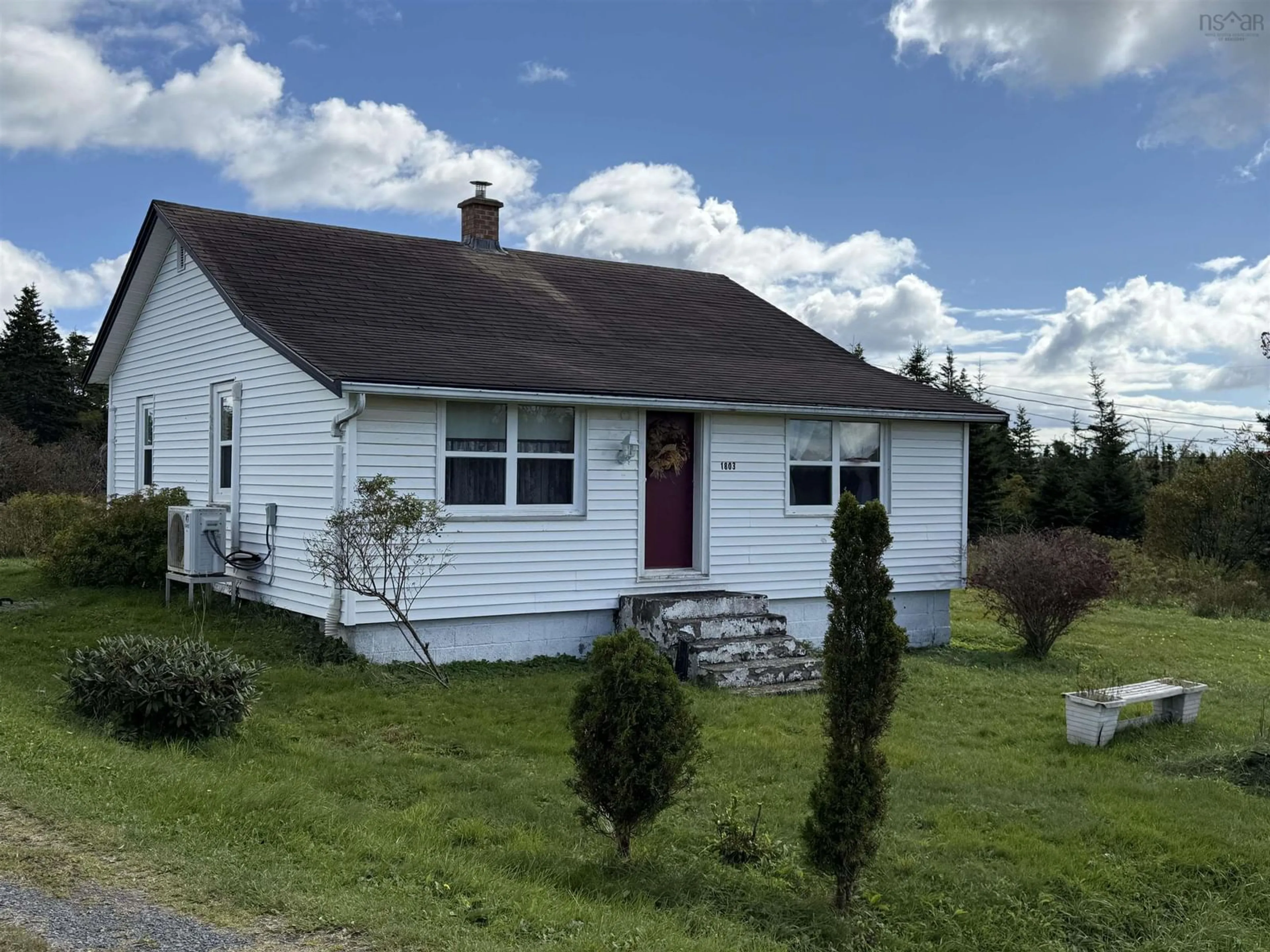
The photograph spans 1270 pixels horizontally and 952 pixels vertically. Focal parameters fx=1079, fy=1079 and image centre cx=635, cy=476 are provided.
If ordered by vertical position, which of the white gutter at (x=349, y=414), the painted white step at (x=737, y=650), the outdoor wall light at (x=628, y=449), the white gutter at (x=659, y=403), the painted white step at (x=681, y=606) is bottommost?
the painted white step at (x=737, y=650)

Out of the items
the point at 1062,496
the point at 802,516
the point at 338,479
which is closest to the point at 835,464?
the point at 802,516

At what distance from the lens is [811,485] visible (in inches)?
563

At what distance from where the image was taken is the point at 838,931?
5.42 metres

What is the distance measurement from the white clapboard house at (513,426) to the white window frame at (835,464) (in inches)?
1.4

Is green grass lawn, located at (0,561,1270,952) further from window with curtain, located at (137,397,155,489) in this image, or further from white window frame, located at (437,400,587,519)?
window with curtain, located at (137,397,155,489)

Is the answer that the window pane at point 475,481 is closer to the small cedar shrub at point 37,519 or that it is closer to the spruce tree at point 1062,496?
the small cedar shrub at point 37,519

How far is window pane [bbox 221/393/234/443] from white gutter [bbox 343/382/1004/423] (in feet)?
12.8

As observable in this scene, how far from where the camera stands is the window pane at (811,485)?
14148 millimetres

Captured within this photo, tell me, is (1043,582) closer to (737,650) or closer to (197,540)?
(737,650)

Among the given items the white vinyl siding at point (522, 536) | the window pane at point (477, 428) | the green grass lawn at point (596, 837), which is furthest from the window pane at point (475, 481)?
the green grass lawn at point (596, 837)

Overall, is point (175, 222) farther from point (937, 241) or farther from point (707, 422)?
point (937, 241)

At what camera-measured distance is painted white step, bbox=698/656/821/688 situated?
10992 millimetres

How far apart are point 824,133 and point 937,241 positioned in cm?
274

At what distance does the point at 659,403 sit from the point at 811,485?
298 centimetres
